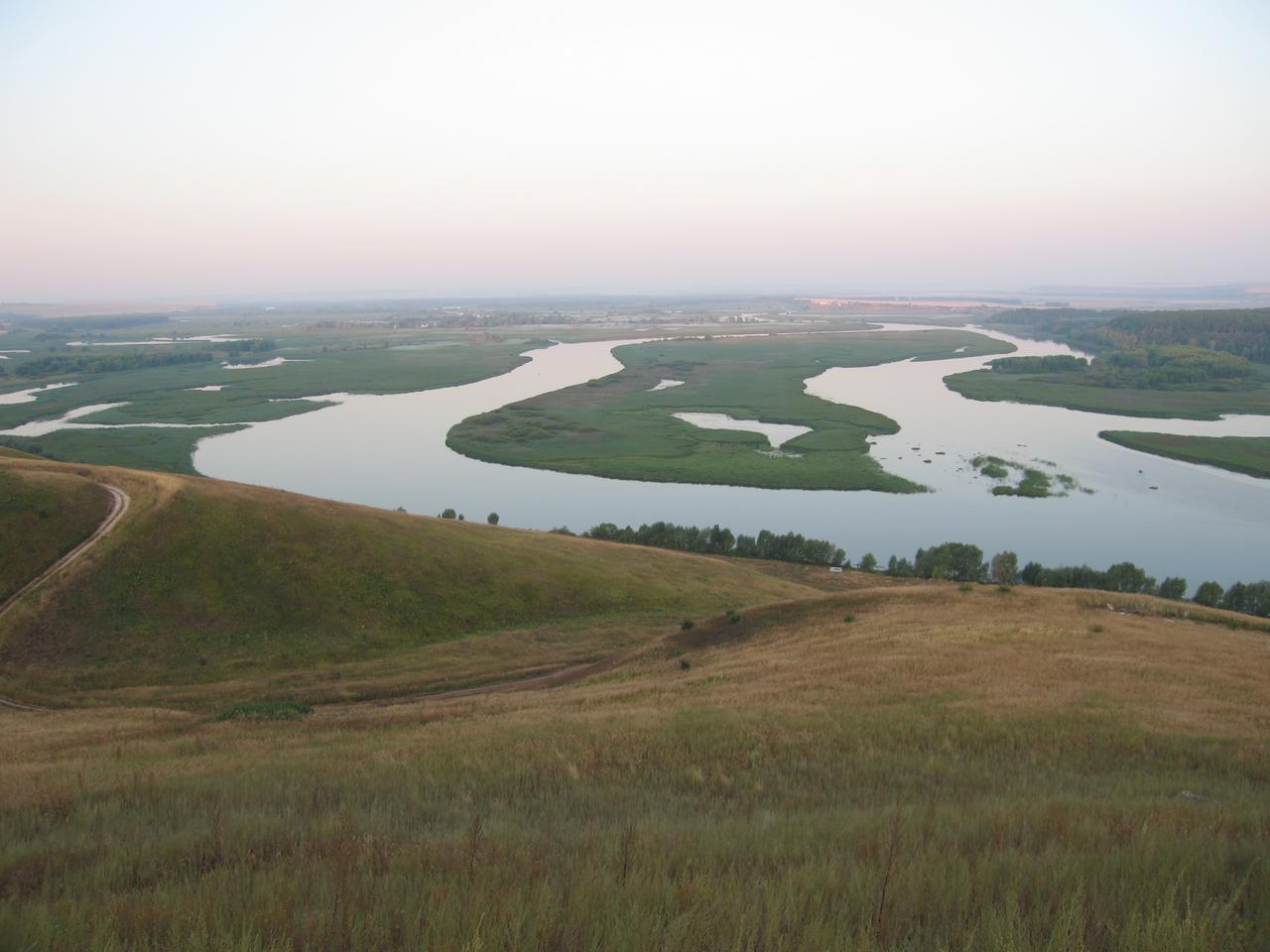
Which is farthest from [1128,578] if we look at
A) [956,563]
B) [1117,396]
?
[1117,396]

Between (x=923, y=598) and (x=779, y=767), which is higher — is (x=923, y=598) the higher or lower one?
the lower one

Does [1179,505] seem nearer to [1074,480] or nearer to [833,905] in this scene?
[1074,480]

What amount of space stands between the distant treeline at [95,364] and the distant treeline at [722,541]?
413ft

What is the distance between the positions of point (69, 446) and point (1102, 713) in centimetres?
8614

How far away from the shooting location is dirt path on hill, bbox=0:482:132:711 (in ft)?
65.2

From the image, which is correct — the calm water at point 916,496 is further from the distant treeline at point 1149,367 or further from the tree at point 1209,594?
the distant treeline at point 1149,367

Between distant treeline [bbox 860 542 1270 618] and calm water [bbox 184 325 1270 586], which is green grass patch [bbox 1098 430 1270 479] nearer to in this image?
calm water [bbox 184 325 1270 586]

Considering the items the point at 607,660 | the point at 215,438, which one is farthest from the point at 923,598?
the point at 215,438

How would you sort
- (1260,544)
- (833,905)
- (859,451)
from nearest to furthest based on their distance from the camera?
1. (833,905)
2. (1260,544)
3. (859,451)

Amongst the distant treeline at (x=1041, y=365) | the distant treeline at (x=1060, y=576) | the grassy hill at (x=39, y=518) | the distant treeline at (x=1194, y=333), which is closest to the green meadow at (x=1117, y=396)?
the distant treeline at (x=1041, y=365)

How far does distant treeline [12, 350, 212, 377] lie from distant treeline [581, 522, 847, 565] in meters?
126

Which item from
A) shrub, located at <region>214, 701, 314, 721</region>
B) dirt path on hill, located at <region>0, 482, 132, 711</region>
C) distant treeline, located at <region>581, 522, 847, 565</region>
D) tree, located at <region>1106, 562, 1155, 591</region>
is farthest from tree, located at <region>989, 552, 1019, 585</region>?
dirt path on hill, located at <region>0, 482, 132, 711</region>

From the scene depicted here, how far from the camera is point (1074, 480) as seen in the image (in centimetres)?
5850

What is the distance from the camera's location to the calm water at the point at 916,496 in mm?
47469
